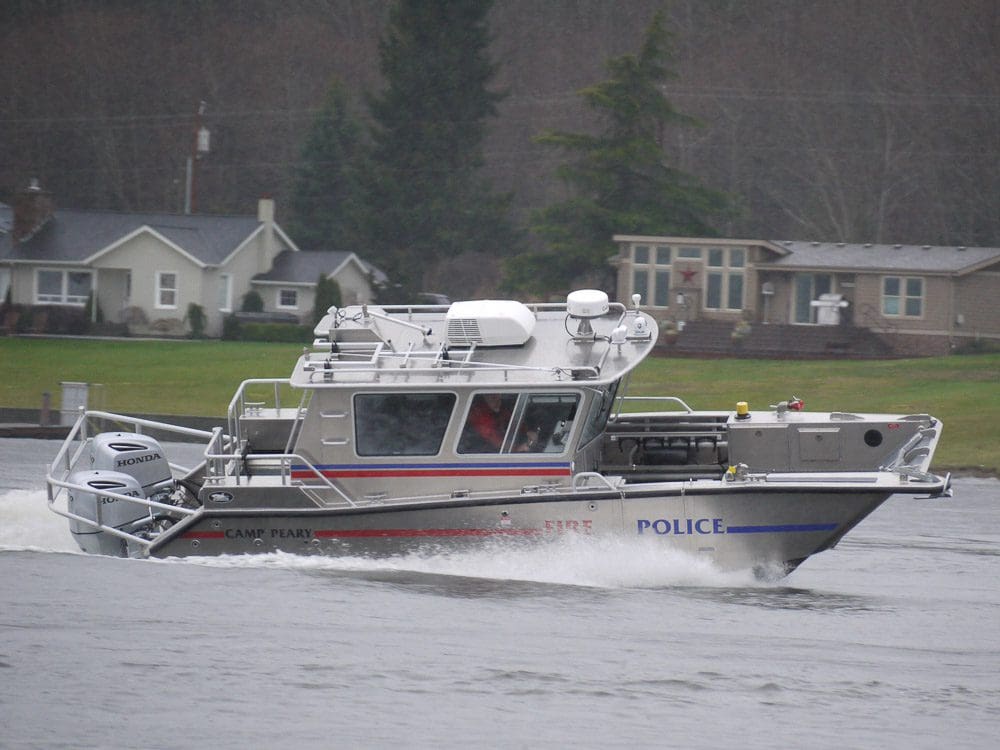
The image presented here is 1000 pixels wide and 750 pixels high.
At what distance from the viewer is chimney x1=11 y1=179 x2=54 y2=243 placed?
175 feet

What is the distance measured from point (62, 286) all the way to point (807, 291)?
946 inches

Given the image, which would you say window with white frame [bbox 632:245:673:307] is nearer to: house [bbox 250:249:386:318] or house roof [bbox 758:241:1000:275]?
house roof [bbox 758:241:1000:275]

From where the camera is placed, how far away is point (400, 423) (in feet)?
45.9

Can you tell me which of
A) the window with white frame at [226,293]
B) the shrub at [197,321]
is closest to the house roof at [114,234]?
the window with white frame at [226,293]

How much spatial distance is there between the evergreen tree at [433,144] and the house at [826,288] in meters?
12.6

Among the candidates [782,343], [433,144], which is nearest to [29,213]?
[433,144]

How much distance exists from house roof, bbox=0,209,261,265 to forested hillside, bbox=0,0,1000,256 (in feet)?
55.6

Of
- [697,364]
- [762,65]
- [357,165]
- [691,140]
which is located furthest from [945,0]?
[697,364]

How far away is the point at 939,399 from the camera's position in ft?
110

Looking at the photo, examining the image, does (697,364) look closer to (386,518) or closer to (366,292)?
(366,292)

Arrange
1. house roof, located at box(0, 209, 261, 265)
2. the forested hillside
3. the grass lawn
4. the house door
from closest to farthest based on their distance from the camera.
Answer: the grass lawn, the house door, house roof, located at box(0, 209, 261, 265), the forested hillside

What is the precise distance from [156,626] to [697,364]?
98.8ft

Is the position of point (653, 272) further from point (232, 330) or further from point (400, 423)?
point (400, 423)

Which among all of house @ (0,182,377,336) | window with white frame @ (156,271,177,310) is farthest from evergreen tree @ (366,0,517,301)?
window with white frame @ (156,271,177,310)
